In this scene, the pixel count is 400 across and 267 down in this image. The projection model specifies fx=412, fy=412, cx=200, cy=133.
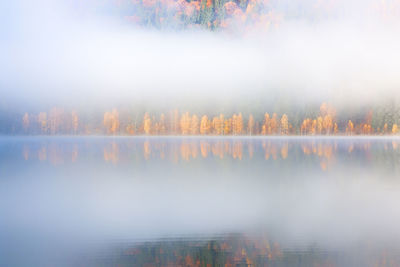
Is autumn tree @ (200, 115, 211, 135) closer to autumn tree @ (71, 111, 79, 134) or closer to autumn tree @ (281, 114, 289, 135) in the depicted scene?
autumn tree @ (281, 114, 289, 135)

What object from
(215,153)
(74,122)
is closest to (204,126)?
(74,122)

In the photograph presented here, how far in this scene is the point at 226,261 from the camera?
37.7ft

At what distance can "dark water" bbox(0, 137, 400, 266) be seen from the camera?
11938 millimetres

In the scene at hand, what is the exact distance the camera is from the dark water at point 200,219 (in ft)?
39.2

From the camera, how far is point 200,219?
51.5ft

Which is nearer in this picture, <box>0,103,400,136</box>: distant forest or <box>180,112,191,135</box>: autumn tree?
<box>0,103,400,136</box>: distant forest

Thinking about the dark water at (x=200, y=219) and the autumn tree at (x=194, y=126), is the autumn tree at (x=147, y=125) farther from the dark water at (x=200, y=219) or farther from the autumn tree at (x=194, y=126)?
the dark water at (x=200, y=219)

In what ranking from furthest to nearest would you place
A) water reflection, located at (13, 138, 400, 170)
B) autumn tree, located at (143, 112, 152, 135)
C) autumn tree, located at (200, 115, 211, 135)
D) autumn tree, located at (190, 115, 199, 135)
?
autumn tree, located at (143, 112, 152, 135) → autumn tree, located at (190, 115, 199, 135) → autumn tree, located at (200, 115, 211, 135) → water reflection, located at (13, 138, 400, 170)

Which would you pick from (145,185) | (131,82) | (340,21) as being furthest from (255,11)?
(145,185)

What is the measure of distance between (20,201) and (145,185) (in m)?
6.90

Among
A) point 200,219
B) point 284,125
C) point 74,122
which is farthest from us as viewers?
point 74,122

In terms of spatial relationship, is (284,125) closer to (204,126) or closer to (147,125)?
(204,126)

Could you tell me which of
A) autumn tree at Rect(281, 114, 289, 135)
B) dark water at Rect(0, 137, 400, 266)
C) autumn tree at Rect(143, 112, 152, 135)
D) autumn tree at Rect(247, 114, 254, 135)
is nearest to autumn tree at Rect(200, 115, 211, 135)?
autumn tree at Rect(247, 114, 254, 135)

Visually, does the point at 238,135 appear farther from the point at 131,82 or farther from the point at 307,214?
the point at 307,214
